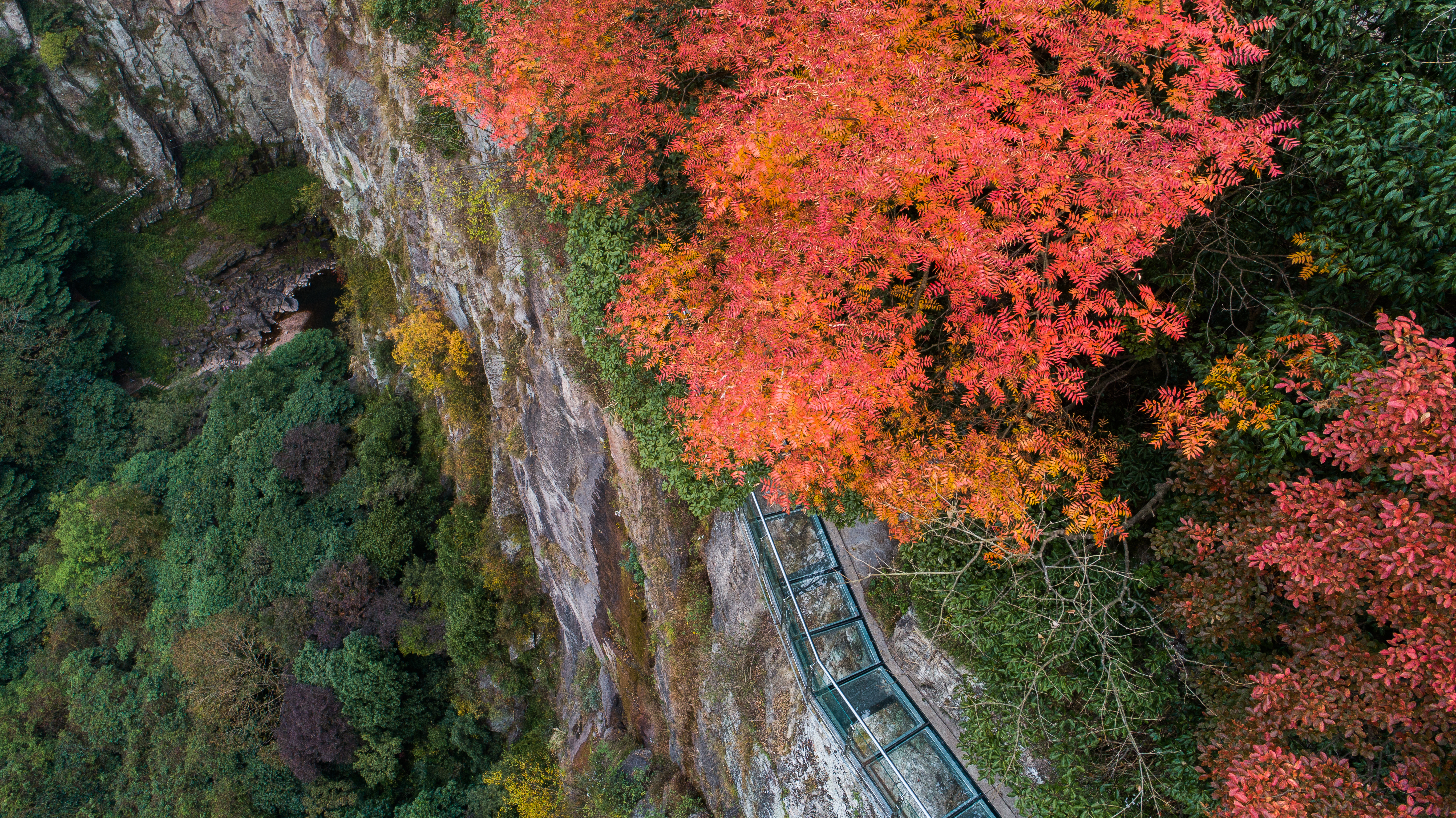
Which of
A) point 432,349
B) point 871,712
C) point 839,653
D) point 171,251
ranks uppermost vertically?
point 171,251

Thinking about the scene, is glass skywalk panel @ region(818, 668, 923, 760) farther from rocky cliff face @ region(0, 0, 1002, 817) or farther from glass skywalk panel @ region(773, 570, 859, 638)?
glass skywalk panel @ region(773, 570, 859, 638)

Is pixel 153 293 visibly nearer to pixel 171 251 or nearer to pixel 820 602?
pixel 171 251

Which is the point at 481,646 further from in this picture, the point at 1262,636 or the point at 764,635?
the point at 1262,636

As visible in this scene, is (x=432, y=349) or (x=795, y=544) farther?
(x=432, y=349)

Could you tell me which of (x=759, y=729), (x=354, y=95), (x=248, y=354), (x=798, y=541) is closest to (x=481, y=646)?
(x=759, y=729)

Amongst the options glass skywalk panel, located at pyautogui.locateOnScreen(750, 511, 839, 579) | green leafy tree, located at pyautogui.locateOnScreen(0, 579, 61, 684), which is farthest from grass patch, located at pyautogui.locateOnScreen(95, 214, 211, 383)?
glass skywalk panel, located at pyautogui.locateOnScreen(750, 511, 839, 579)

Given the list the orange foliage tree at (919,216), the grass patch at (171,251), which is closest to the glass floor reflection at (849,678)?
the orange foliage tree at (919,216)

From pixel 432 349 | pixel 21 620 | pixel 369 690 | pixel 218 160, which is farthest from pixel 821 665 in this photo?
pixel 218 160

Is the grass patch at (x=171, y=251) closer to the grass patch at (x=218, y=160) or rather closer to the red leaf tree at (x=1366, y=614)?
the grass patch at (x=218, y=160)
